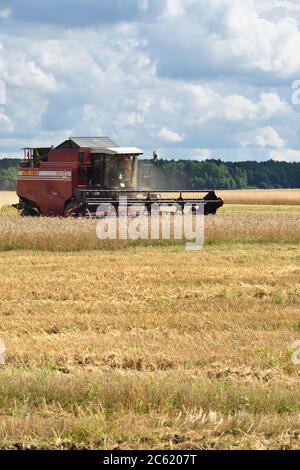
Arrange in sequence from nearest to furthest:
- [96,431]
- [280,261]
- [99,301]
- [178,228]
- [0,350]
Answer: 1. [96,431]
2. [0,350]
3. [99,301]
4. [280,261]
5. [178,228]

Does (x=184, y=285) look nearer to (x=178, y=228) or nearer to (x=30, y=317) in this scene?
(x=30, y=317)

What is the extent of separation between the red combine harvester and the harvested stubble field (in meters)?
8.96

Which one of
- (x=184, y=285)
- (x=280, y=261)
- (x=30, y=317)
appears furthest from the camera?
(x=280, y=261)

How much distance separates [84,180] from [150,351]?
66.3 ft

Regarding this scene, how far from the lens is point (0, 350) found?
9.16 m

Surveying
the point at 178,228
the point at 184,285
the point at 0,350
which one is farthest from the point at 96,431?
the point at 178,228

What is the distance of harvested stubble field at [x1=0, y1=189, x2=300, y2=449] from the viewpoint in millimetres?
6367

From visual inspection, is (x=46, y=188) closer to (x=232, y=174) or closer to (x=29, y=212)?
(x=29, y=212)

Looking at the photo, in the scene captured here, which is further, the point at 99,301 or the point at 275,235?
the point at 275,235

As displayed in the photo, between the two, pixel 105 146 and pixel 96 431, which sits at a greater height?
pixel 105 146

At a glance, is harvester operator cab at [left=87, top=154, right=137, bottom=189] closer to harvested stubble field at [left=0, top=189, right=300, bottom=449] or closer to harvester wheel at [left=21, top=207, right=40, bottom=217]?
harvester wheel at [left=21, top=207, right=40, bottom=217]

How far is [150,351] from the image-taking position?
922 centimetres

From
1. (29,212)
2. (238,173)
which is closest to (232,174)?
(238,173)

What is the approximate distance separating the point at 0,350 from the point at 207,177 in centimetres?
8199
